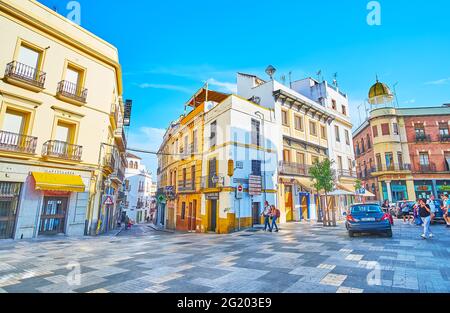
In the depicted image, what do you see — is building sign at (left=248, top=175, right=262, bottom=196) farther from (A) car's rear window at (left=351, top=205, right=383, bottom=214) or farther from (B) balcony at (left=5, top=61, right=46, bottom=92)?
(B) balcony at (left=5, top=61, right=46, bottom=92)

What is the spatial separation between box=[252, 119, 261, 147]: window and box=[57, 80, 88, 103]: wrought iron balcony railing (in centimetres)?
1273

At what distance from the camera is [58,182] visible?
12.8 m

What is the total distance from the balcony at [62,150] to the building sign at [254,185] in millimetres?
11759

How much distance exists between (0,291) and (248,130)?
1690 centimetres

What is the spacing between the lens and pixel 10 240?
11.2m

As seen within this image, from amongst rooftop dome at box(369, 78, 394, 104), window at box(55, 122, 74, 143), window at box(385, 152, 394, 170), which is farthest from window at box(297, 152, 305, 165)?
rooftop dome at box(369, 78, 394, 104)

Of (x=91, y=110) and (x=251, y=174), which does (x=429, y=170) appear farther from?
(x=91, y=110)

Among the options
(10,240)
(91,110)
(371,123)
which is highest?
(371,123)

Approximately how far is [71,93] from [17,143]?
418cm

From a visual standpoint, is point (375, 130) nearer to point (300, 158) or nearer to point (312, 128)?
point (312, 128)

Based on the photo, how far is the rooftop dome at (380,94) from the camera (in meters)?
34.6

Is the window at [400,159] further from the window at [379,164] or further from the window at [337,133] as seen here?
the window at [337,133]

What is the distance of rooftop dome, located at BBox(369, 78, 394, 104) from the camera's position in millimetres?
34606
